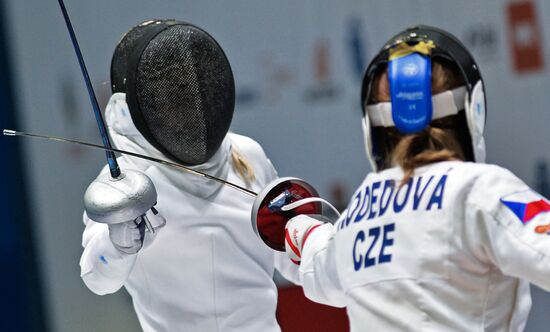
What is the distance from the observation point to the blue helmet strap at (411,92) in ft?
4.35

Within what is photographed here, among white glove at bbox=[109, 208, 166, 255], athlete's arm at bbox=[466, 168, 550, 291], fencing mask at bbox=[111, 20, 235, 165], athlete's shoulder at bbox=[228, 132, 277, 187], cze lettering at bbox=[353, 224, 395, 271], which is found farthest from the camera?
athlete's shoulder at bbox=[228, 132, 277, 187]

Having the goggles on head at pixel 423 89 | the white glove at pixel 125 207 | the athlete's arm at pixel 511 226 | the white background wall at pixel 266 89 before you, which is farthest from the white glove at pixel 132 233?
the white background wall at pixel 266 89

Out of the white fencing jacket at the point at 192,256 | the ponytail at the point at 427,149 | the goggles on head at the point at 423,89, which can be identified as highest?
the goggles on head at the point at 423,89

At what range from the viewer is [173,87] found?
187 centimetres

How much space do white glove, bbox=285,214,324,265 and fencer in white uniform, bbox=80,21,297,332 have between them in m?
0.26

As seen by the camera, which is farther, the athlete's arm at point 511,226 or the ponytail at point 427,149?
the ponytail at point 427,149

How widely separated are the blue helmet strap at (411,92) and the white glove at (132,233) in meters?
0.59

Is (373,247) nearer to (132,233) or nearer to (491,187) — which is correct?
(491,187)

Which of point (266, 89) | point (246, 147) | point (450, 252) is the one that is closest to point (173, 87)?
point (246, 147)

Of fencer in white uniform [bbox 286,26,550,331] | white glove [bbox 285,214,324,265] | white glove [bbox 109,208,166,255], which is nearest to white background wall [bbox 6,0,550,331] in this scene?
white glove [bbox 109,208,166,255]

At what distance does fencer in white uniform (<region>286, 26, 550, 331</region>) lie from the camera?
1241mm

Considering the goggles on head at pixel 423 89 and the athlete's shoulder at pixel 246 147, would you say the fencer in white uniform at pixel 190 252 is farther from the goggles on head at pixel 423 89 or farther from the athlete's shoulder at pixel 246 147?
the goggles on head at pixel 423 89

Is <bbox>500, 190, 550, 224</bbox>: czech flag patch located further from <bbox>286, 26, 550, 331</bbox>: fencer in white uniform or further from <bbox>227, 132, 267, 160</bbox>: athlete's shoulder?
<bbox>227, 132, 267, 160</bbox>: athlete's shoulder

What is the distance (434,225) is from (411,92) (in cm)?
19
